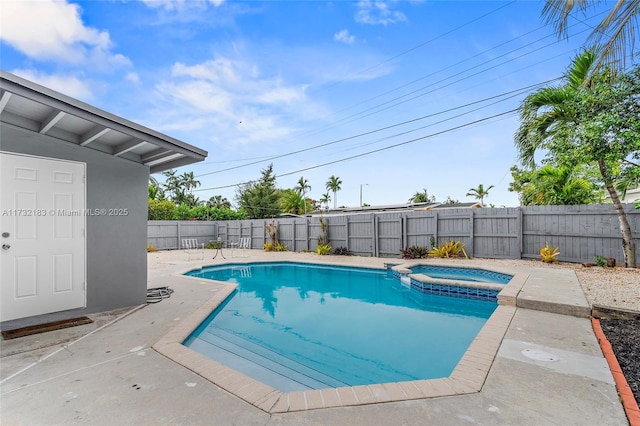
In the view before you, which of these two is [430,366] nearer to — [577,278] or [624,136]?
[624,136]

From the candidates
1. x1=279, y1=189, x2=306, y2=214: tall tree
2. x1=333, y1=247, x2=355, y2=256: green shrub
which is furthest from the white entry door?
x1=279, y1=189, x2=306, y2=214: tall tree

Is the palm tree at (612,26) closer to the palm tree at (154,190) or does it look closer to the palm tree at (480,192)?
the palm tree at (154,190)

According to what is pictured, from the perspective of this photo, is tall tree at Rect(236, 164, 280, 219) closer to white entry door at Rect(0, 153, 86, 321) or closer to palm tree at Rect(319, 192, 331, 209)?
palm tree at Rect(319, 192, 331, 209)

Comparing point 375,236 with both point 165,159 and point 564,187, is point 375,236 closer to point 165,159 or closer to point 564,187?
point 564,187

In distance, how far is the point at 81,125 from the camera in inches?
156

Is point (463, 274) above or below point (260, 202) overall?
below

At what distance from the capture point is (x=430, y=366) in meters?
3.39

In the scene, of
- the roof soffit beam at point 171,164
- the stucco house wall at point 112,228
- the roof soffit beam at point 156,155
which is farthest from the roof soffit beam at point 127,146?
the roof soffit beam at point 171,164

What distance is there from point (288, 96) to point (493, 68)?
878cm

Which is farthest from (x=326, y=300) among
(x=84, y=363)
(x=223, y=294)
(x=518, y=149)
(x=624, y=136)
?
(x=518, y=149)

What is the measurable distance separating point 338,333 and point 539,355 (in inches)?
96.8

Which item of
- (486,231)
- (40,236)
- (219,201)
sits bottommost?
(486,231)

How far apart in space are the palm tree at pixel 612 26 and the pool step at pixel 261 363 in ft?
16.4

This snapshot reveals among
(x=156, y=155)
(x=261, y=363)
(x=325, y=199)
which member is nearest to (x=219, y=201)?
(x=325, y=199)
